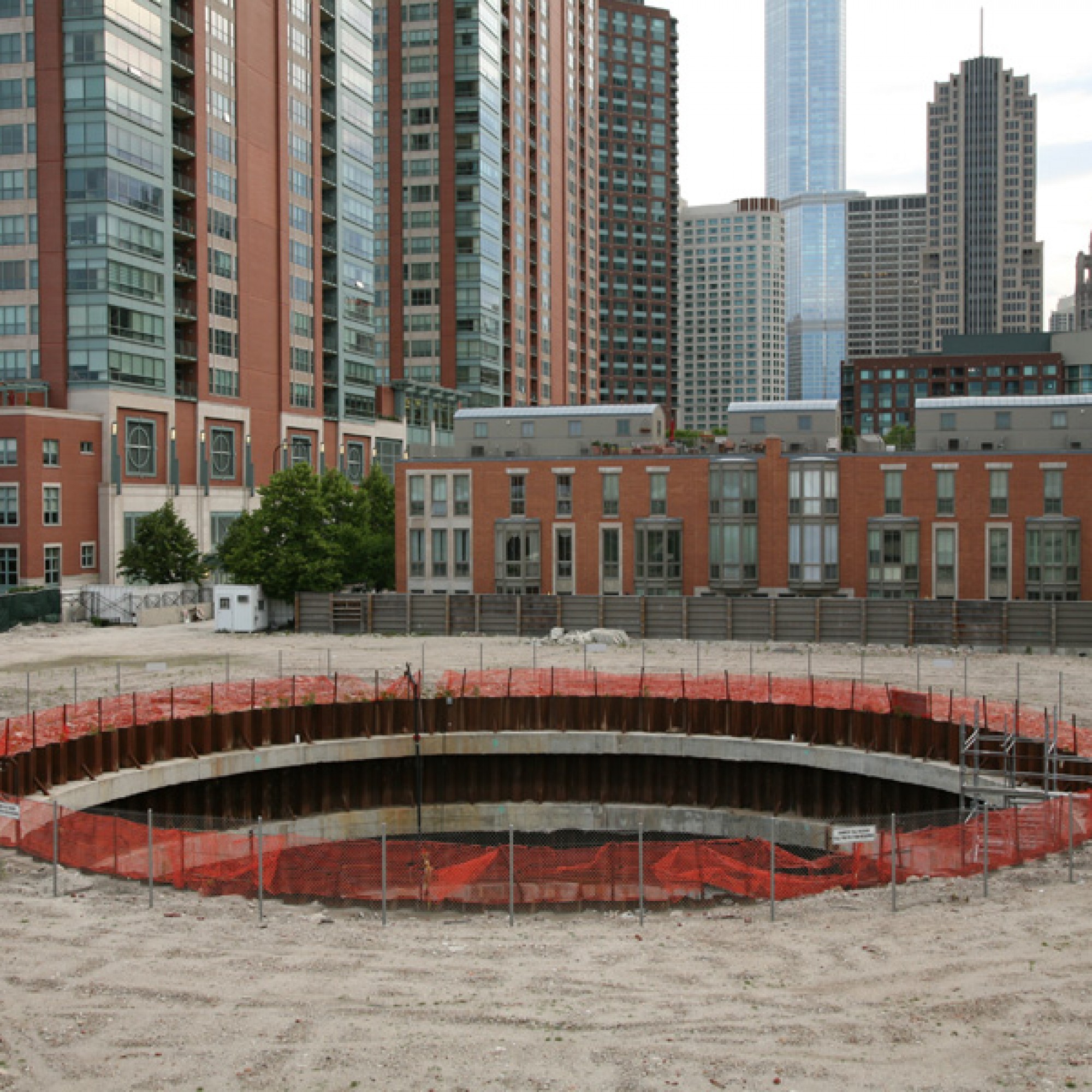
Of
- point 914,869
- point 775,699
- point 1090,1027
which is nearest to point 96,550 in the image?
point 775,699

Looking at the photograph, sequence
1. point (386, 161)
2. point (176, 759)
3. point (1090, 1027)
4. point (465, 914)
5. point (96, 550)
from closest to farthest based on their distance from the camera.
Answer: point (1090, 1027) → point (465, 914) → point (176, 759) → point (96, 550) → point (386, 161)

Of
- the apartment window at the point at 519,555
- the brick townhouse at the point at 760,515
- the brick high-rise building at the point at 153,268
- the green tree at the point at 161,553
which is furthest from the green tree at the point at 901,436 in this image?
the green tree at the point at 161,553

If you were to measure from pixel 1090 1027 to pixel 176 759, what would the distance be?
3000 centimetres

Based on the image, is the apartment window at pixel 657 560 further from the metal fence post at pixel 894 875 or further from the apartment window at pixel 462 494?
the metal fence post at pixel 894 875

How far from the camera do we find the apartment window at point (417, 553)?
7688cm

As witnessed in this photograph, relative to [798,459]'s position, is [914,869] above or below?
below

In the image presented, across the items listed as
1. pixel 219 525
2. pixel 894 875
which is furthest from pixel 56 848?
pixel 219 525

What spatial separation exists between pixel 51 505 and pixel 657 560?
134 ft

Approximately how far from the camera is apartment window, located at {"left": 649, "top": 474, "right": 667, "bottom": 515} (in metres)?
72.9

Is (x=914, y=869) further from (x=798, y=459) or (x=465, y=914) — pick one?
(x=798, y=459)

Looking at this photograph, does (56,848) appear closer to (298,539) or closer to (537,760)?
(537,760)

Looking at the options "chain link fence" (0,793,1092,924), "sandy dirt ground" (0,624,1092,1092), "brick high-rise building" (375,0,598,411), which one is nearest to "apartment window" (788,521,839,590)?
"chain link fence" (0,793,1092,924)

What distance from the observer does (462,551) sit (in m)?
76.4

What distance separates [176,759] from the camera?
39.5 meters
